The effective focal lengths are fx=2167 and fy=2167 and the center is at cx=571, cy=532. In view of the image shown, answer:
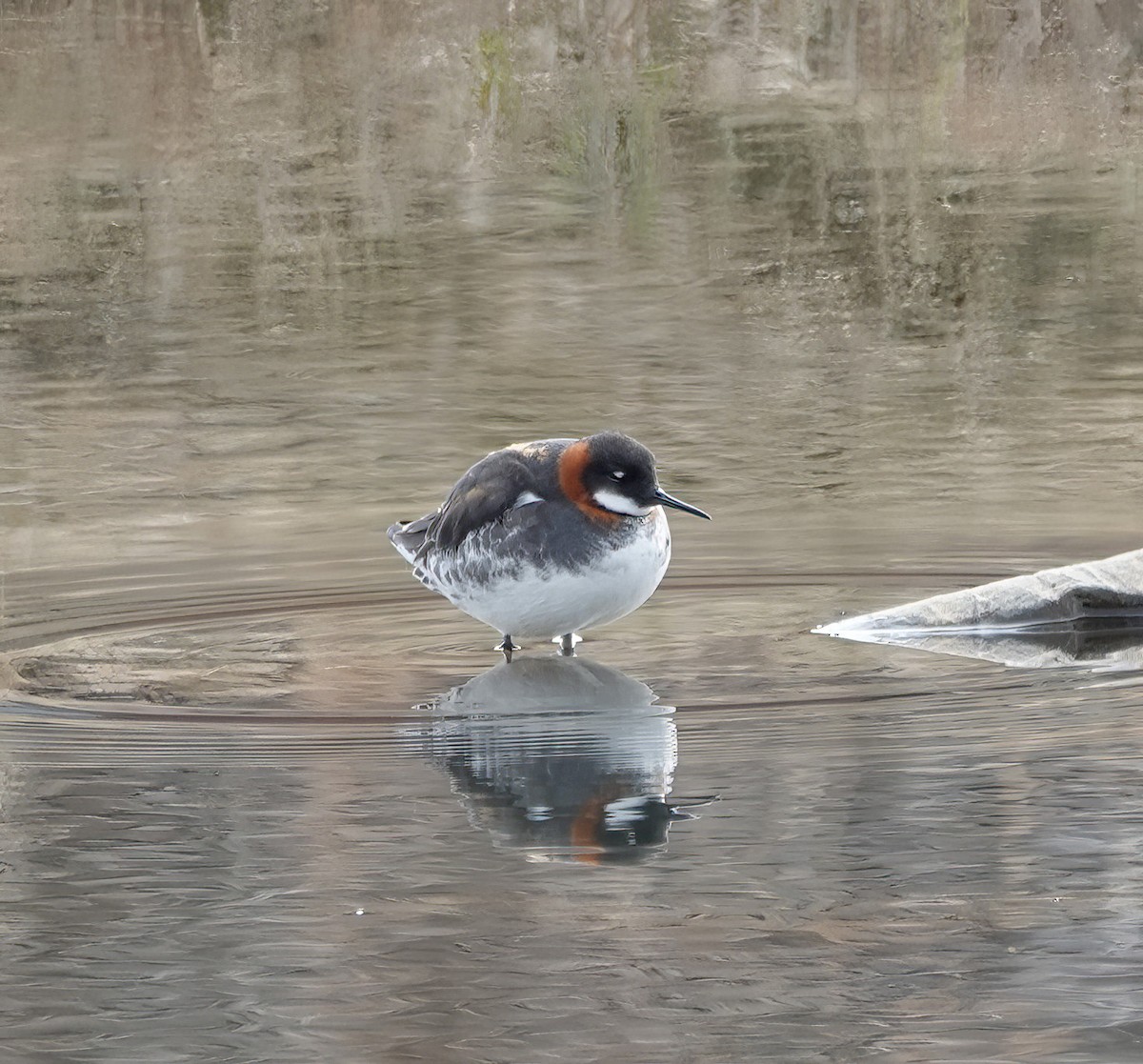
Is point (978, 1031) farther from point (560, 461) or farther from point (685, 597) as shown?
point (685, 597)

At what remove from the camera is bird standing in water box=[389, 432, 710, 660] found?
292 inches

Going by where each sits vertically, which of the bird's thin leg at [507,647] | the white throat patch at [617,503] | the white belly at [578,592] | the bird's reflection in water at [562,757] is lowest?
the bird's thin leg at [507,647]

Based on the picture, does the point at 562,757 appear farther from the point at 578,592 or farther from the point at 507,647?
the point at 507,647

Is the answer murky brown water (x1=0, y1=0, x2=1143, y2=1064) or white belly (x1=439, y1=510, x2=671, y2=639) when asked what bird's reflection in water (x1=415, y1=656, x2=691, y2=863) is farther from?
white belly (x1=439, y1=510, x2=671, y2=639)

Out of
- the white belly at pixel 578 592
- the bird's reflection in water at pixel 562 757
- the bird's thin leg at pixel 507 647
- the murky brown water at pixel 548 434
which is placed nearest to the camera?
the murky brown water at pixel 548 434

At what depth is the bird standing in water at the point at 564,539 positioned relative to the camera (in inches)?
292

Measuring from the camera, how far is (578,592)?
7.43m

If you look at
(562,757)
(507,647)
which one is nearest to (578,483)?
(507,647)

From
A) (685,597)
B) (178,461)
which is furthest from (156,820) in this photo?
(178,461)

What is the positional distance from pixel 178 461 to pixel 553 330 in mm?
5119

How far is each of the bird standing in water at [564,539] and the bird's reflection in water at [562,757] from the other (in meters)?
0.26

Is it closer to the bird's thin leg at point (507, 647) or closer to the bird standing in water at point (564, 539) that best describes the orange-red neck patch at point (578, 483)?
the bird standing in water at point (564, 539)

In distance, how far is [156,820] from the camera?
18.8ft

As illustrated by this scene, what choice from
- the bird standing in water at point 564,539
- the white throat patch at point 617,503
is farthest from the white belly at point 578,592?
the white throat patch at point 617,503
